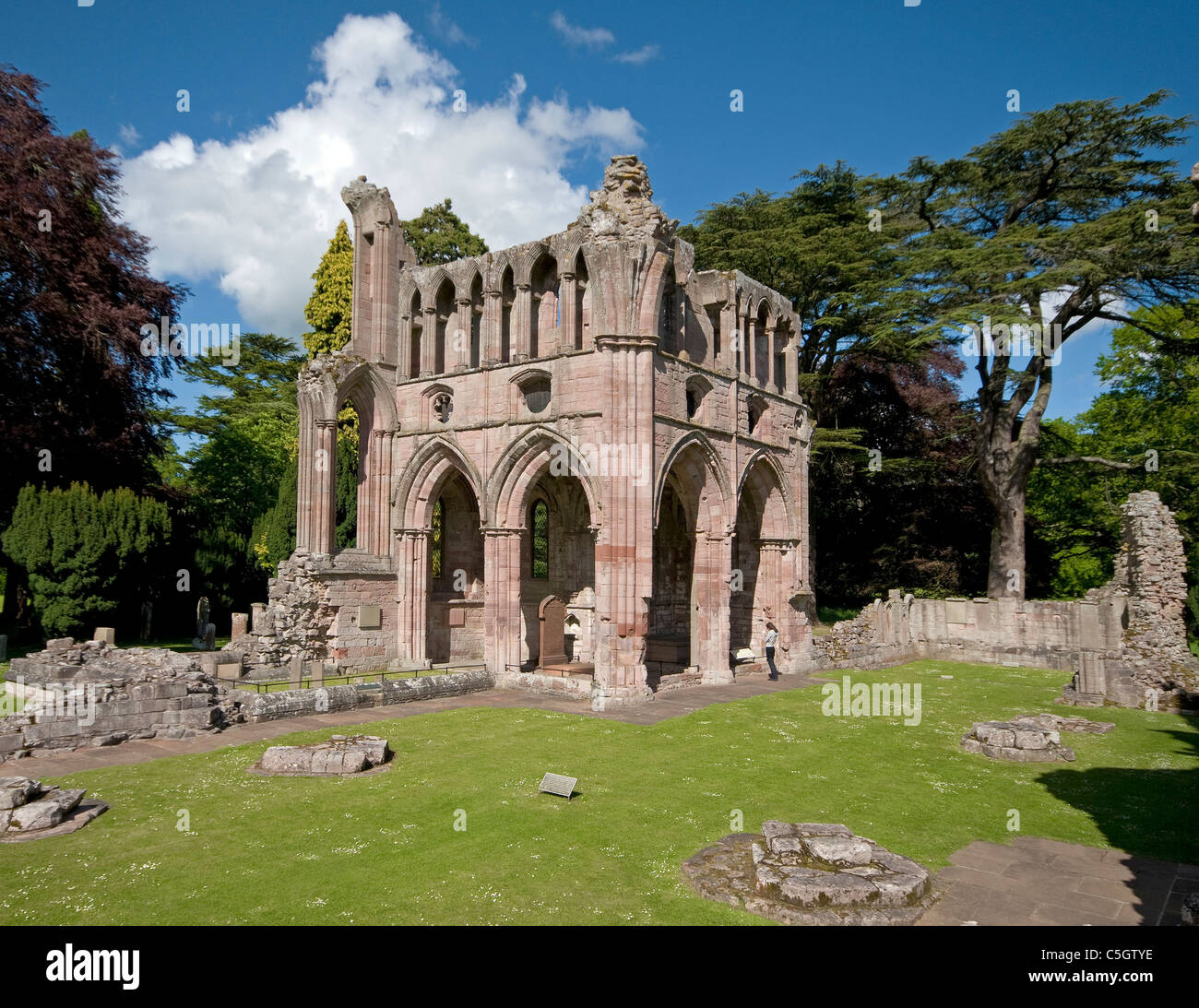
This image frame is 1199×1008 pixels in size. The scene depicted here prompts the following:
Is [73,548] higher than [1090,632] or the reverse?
higher

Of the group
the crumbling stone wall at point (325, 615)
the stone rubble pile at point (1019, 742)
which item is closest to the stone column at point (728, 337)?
the crumbling stone wall at point (325, 615)

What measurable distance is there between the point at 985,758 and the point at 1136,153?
2430cm

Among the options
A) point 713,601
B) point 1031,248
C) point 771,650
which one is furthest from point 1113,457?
point 713,601

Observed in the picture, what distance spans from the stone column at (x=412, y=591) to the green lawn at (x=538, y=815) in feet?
23.5

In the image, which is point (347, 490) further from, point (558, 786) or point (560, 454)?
point (558, 786)

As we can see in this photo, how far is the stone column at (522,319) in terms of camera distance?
21219mm

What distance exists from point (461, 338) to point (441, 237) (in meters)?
16.8

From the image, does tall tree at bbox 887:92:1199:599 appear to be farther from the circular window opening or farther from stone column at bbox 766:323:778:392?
the circular window opening

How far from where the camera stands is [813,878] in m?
7.13

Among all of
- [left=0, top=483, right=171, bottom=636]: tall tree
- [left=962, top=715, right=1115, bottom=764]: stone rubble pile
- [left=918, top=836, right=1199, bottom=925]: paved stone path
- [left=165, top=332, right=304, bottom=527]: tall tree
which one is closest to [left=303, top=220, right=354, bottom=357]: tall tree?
[left=165, top=332, right=304, bottom=527]: tall tree

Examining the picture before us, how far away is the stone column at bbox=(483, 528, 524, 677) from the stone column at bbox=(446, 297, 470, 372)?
196 inches

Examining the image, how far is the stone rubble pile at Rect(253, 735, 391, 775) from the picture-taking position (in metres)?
11.6

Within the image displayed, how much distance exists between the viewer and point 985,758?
1305 cm

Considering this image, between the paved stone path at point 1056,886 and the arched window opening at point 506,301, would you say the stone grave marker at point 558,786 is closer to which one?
the paved stone path at point 1056,886
